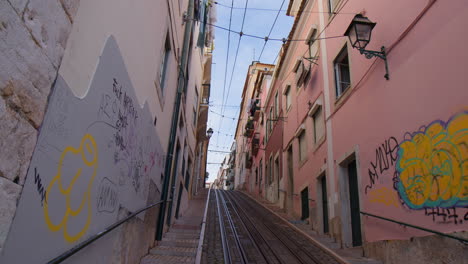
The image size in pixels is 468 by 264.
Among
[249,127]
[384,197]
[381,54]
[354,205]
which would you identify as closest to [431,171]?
[384,197]

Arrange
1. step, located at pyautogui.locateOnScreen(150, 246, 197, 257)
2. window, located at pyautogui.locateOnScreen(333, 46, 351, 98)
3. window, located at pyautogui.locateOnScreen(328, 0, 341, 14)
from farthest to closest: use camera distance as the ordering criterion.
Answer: window, located at pyautogui.locateOnScreen(328, 0, 341, 14)
window, located at pyautogui.locateOnScreen(333, 46, 351, 98)
step, located at pyautogui.locateOnScreen(150, 246, 197, 257)

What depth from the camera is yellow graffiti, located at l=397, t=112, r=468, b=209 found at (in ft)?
14.9

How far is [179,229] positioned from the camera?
981 cm

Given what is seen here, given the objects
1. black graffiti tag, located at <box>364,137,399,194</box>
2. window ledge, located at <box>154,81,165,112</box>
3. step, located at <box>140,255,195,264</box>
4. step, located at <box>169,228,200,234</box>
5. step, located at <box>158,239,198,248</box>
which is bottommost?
step, located at <box>140,255,195,264</box>

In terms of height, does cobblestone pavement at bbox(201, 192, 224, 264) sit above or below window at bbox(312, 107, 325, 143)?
below

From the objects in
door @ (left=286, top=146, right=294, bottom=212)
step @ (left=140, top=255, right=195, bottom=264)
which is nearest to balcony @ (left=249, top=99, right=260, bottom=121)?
door @ (left=286, top=146, right=294, bottom=212)

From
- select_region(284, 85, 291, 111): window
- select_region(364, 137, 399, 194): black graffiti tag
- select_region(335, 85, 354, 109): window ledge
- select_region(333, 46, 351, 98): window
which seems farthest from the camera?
select_region(284, 85, 291, 111): window

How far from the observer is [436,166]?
5.07m

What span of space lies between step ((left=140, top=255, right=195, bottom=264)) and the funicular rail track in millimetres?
816

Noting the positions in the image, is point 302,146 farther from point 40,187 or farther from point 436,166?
point 40,187

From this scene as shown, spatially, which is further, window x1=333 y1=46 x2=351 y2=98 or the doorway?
the doorway

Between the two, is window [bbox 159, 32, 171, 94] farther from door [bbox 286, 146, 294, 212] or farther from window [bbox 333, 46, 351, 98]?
door [bbox 286, 146, 294, 212]

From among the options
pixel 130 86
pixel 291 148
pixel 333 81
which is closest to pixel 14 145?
pixel 130 86

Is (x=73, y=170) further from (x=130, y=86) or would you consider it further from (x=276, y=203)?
(x=276, y=203)
